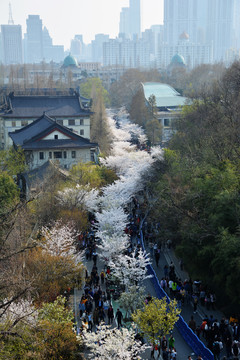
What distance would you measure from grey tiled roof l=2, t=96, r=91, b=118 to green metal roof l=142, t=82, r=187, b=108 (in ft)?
69.7

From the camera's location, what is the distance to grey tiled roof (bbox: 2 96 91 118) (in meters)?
62.2

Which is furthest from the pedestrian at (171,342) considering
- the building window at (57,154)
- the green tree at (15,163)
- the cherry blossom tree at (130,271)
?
the building window at (57,154)

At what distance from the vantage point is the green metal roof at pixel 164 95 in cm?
8400

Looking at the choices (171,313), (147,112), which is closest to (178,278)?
(171,313)

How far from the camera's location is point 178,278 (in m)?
24.6

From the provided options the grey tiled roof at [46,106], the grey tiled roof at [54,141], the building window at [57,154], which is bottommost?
the building window at [57,154]

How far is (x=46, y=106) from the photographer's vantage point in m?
63.1

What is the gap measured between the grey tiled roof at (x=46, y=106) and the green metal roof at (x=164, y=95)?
2123 centimetres

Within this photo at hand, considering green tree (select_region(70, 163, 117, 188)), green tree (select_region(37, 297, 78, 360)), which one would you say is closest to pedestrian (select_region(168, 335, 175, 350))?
green tree (select_region(37, 297, 78, 360))

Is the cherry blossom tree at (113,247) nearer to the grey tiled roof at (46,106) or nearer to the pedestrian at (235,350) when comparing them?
the pedestrian at (235,350)

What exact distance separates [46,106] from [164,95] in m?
35.9

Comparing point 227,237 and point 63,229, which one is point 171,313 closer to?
point 227,237

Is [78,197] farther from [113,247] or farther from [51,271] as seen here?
[51,271]

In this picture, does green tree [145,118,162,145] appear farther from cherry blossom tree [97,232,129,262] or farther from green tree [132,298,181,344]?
green tree [132,298,181,344]
